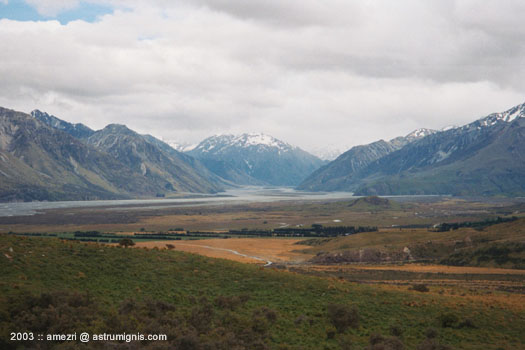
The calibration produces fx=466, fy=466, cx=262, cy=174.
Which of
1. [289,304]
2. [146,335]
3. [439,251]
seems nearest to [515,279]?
[439,251]

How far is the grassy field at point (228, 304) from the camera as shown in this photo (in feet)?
118

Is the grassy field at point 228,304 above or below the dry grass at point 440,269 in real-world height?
above

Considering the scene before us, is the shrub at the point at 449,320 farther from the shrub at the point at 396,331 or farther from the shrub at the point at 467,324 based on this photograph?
the shrub at the point at 396,331

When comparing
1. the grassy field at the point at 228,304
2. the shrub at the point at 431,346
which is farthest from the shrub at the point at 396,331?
the shrub at the point at 431,346

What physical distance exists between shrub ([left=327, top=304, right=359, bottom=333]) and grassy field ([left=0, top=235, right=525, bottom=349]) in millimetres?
171

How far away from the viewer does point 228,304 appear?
4450 centimetres

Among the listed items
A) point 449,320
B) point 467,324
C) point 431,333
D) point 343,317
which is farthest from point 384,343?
point 467,324

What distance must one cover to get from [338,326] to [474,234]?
323 feet

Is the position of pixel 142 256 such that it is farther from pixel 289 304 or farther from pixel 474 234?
pixel 474 234

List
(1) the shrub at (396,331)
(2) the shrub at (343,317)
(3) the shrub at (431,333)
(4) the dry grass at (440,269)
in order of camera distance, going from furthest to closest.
A: (4) the dry grass at (440,269)
(2) the shrub at (343,317)
(1) the shrub at (396,331)
(3) the shrub at (431,333)

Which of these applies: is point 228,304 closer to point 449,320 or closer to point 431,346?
point 431,346

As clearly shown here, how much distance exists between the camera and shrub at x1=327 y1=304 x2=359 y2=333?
41.0 meters

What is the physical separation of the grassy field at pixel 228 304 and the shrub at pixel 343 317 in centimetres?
17

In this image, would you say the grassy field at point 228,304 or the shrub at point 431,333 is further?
the shrub at point 431,333
